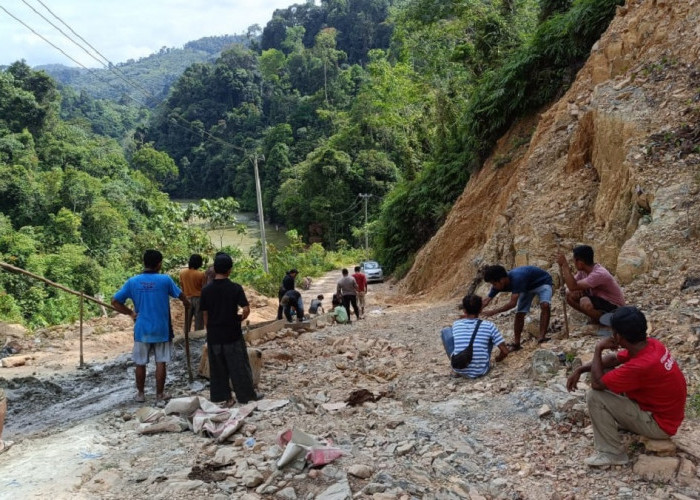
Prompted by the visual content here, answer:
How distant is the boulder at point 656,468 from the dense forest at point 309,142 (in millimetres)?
11366

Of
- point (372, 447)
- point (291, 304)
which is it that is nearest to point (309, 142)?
point (291, 304)

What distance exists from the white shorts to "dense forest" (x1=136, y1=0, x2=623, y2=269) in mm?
11254

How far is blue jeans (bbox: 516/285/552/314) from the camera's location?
6.17 meters

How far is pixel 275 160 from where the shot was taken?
61.9 meters

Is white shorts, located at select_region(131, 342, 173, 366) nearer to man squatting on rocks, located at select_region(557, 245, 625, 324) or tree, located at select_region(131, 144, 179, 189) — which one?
man squatting on rocks, located at select_region(557, 245, 625, 324)

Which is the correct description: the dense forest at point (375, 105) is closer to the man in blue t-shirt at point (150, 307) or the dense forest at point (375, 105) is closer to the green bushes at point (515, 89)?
the green bushes at point (515, 89)

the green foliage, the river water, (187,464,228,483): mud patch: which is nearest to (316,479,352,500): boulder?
(187,464,228,483): mud patch

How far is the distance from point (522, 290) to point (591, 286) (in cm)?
88

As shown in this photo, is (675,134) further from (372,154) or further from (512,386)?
(372,154)

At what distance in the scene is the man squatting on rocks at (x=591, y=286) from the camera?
215 inches

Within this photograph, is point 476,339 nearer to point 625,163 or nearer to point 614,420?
point 614,420

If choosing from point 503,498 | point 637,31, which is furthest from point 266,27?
point 503,498

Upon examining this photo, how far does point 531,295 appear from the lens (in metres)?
6.34

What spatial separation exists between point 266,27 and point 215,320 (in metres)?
115
